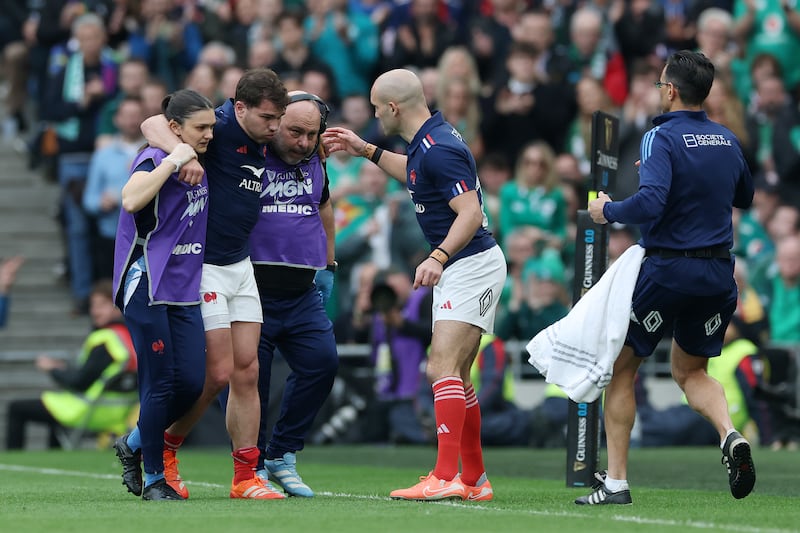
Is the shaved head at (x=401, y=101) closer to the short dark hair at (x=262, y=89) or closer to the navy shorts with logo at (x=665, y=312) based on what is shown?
the short dark hair at (x=262, y=89)

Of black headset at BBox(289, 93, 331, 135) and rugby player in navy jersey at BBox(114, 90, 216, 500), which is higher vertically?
black headset at BBox(289, 93, 331, 135)

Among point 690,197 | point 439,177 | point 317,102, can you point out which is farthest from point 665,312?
point 317,102

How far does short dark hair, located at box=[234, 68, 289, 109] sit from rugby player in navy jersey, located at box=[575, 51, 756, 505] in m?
1.87

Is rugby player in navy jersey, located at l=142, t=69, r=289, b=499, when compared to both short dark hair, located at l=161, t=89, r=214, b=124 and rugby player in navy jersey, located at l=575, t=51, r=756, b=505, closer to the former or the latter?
short dark hair, located at l=161, t=89, r=214, b=124

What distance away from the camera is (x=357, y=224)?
18.0m

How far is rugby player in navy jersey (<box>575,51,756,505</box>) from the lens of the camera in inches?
339

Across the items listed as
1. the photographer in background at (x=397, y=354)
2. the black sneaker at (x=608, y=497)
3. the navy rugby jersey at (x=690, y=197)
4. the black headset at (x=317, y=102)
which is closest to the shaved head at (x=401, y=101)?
the black headset at (x=317, y=102)

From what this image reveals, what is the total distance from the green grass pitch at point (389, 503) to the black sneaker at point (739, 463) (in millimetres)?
136

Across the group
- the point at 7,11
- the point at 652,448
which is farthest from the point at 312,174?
the point at 7,11

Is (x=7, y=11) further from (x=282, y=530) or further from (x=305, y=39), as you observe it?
(x=282, y=530)

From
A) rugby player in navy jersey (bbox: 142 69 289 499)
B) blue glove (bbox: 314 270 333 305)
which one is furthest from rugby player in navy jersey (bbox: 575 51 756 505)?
blue glove (bbox: 314 270 333 305)

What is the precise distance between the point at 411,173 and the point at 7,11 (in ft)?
47.4

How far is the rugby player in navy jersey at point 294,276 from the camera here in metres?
9.56

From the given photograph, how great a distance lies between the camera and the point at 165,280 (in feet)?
29.2
